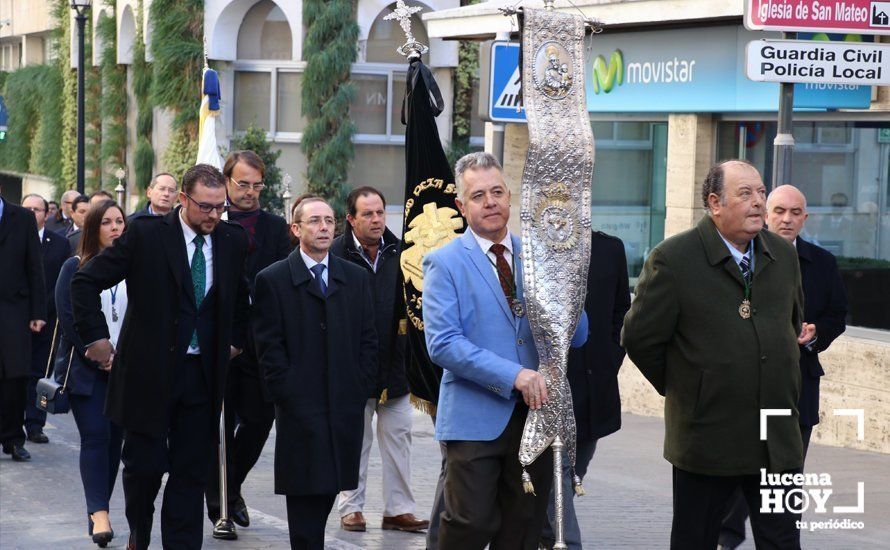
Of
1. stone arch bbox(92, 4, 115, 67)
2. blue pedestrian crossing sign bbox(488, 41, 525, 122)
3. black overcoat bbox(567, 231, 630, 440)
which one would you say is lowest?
black overcoat bbox(567, 231, 630, 440)

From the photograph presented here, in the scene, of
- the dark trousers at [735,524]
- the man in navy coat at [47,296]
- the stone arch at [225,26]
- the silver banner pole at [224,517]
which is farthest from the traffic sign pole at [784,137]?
the stone arch at [225,26]

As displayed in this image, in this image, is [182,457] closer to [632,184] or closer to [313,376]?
[313,376]

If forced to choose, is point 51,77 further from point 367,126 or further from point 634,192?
point 634,192

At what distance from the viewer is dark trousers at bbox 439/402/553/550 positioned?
6.02 m

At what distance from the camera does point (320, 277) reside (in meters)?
7.64

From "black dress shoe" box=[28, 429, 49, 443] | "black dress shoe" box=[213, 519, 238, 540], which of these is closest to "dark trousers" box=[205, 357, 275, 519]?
"black dress shoe" box=[213, 519, 238, 540]

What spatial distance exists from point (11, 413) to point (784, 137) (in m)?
6.34

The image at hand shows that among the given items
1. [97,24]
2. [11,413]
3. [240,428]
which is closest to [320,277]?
[240,428]

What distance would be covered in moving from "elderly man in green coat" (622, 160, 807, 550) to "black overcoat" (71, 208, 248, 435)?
2.37m

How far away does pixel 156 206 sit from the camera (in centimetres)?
1052

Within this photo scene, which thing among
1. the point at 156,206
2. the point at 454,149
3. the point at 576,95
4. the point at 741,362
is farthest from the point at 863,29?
the point at 454,149

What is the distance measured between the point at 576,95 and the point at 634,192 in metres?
9.21

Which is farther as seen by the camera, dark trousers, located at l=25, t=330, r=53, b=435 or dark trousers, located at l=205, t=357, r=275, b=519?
dark trousers, located at l=25, t=330, r=53, b=435

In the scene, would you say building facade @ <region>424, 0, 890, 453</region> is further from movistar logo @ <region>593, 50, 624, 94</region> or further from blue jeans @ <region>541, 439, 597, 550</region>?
blue jeans @ <region>541, 439, 597, 550</region>
